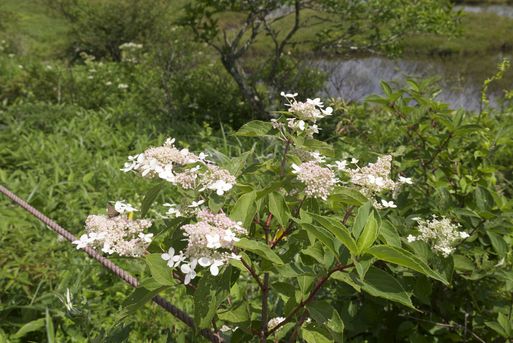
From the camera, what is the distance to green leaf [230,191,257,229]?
0.94 metres

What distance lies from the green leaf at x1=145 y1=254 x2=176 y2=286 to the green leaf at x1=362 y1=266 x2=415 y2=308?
0.36m

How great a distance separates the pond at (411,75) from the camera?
567cm

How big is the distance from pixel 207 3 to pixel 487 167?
352 centimetres

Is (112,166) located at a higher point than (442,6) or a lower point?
lower

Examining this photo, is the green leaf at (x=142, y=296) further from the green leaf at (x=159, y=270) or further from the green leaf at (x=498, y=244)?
the green leaf at (x=498, y=244)

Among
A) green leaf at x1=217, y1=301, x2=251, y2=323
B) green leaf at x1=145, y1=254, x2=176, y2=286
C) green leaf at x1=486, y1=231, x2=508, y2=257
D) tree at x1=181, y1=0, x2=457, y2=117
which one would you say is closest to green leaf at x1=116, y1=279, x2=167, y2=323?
green leaf at x1=145, y1=254, x2=176, y2=286

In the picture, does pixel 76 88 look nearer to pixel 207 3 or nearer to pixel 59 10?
pixel 207 3

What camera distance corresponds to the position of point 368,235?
0.84m

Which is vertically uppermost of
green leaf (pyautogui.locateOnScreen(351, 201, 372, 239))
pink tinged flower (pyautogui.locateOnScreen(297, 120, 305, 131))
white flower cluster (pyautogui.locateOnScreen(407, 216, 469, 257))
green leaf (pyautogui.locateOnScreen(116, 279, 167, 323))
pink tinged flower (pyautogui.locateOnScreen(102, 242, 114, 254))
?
pink tinged flower (pyautogui.locateOnScreen(297, 120, 305, 131))

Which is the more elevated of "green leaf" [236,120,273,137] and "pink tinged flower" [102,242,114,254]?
"green leaf" [236,120,273,137]

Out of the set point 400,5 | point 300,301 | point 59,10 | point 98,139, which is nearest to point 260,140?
point 98,139

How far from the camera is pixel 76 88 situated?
571 cm

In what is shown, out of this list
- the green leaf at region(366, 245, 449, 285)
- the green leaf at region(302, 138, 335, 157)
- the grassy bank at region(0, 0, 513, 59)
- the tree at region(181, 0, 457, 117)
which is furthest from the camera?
the grassy bank at region(0, 0, 513, 59)

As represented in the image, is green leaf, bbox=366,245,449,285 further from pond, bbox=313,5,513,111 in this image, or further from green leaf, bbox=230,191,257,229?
pond, bbox=313,5,513,111
